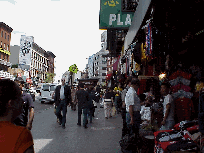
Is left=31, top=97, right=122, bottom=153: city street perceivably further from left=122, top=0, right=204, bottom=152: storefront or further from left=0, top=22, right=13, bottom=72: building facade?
left=0, top=22, right=13, bottom=72: building facade

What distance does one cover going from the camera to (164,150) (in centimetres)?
416

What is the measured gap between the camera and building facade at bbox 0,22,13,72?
61.3m

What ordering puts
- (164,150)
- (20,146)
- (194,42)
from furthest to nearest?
(194,42) → (164,150) → (20,146)

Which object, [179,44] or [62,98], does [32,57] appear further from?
[179,44]

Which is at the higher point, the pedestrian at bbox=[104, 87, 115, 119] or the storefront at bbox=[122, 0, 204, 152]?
the storefront at bbox=[122, 0, 204, 152]

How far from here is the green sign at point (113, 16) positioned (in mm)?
14797

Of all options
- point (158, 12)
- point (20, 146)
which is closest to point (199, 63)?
point (158, 12)

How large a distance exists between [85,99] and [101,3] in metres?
6.60

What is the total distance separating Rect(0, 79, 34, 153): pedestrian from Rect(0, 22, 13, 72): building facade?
61538mm

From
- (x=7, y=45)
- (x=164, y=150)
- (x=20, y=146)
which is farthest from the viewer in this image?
(x=7, y=45)

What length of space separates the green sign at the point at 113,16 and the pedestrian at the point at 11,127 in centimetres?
1337

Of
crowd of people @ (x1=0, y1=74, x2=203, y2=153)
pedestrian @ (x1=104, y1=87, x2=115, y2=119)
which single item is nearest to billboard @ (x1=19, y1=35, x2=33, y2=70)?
crowd of people @ (x1=0, y1=74, x2=203, y2=153)

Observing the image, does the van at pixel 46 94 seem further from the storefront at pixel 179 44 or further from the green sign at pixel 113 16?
the storefront at pixel 179 44

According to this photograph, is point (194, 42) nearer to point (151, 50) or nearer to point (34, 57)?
point (151, 50)
